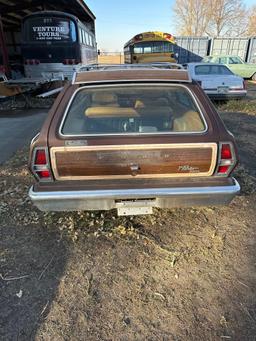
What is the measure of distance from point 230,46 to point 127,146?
24.2 metres

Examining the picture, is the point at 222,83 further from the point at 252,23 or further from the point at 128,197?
the point at 252,23

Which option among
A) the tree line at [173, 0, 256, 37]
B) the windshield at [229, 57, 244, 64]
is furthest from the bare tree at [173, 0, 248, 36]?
the windshield at [229, 57, 244, 64]

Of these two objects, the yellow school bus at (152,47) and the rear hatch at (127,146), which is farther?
the yellow school bus at (152,47)

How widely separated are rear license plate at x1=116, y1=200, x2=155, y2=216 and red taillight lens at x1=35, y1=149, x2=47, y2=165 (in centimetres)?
78

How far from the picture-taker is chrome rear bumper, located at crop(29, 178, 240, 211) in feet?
8.30

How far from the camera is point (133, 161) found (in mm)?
2553

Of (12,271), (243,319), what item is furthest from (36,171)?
(243,319)

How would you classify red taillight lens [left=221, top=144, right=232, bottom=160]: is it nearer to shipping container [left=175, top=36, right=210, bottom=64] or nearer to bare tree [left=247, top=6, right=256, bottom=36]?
shipping container [left=175, top=36, right=210, bottom=64]

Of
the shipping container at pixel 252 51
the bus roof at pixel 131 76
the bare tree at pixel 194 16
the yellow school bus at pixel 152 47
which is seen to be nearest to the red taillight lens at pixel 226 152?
the bus roof at pixel 131 76

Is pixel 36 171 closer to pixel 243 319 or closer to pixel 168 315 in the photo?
pixel 168 315

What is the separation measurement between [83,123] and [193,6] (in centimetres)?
4812

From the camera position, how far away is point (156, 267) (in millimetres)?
2555

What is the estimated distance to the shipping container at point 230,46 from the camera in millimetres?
22609

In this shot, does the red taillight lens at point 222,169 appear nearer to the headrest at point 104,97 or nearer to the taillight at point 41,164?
the headrest at point 104,97
